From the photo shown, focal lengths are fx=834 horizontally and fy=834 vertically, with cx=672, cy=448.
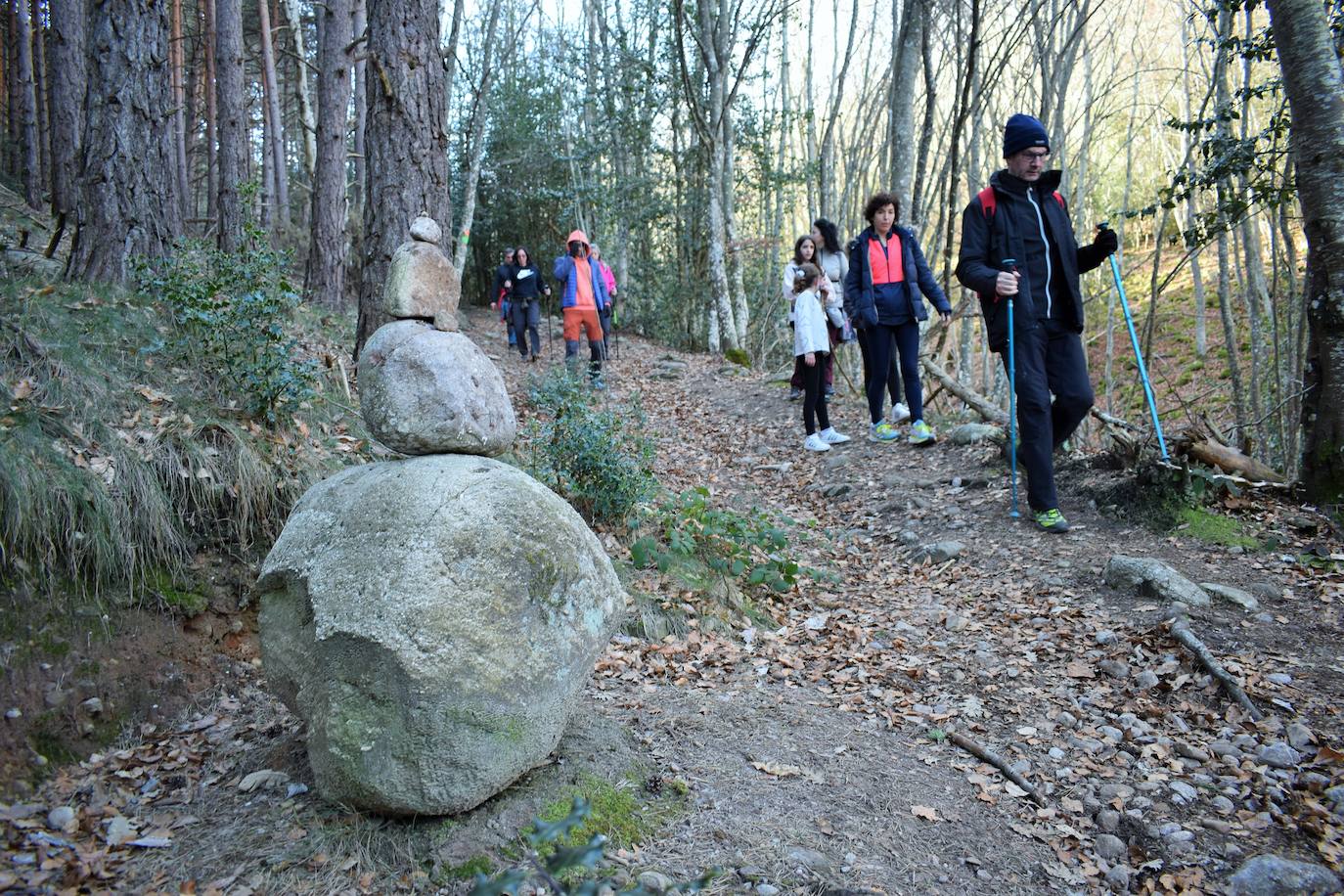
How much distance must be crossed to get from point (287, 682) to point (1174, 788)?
133 inches

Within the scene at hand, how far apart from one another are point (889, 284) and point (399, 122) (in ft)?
14.5

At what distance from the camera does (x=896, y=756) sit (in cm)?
362

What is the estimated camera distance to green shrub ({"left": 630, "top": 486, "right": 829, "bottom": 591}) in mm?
5461

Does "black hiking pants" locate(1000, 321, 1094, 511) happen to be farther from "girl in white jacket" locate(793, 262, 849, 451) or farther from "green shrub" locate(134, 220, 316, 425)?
"green shrub" locate(134, 220, 316, 425)

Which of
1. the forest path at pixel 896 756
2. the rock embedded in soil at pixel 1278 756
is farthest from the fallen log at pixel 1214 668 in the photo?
the rock embedded in soil at pixel 1278 756

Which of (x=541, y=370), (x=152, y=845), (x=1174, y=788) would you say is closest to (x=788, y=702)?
(x=1174, y=788)

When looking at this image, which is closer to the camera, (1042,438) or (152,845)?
(152,845)

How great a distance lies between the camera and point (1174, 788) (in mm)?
3250

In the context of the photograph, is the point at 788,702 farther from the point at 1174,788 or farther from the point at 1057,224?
the point at 1057,224

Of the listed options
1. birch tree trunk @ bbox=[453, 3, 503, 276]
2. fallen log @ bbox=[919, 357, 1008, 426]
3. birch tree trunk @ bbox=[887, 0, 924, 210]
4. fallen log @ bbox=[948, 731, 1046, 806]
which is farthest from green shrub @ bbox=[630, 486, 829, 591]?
birch tree trunk @ bbox=[453, 3, 503, 276]

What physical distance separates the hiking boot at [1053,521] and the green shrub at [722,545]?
155 centimetres

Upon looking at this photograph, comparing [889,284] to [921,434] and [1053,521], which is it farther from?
[1053,521]

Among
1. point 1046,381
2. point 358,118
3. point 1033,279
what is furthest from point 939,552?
point 358,118

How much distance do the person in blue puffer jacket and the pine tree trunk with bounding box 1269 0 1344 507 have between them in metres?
3.02
